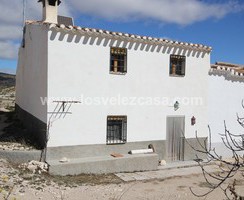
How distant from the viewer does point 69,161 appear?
1245 centimetres

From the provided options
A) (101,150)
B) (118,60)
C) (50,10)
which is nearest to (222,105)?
(118,60)

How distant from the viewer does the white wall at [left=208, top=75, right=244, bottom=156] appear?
16.8 metres

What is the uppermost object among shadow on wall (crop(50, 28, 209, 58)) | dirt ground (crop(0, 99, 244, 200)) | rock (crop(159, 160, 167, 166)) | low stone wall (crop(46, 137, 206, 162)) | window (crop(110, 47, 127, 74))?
shadow on wall (crop(50, 28, 209, 58))

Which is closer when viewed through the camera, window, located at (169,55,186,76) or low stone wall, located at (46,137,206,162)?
low stone wall, located at (46,137,206,162)

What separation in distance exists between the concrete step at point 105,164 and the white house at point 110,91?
576 millimetres

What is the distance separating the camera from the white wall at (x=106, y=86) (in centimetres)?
1266

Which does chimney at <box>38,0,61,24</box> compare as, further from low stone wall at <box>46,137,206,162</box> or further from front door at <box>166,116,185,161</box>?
front door at <box>166,116,185,161</box>

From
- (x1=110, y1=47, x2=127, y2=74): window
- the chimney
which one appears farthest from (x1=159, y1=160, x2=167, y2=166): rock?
the chimney

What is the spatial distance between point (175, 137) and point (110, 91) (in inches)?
169

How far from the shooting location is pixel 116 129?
14.2 metres

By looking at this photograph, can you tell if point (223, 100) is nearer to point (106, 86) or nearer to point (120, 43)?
point (120, 43)

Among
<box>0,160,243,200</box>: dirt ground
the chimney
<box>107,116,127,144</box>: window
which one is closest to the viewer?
<box>0,160,243,200</box>: dirt ground

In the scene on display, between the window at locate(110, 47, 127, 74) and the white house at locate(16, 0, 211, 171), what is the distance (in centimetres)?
4

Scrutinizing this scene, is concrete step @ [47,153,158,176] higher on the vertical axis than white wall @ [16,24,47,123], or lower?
lower
